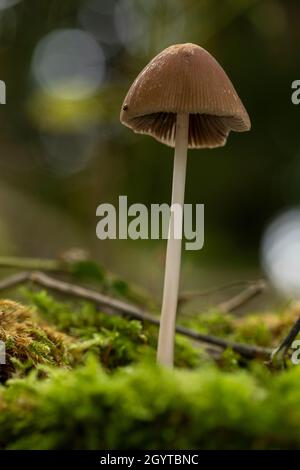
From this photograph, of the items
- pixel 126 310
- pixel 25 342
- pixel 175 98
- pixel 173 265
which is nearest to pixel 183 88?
pixel 175 98

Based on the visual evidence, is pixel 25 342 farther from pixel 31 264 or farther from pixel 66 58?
pixel 66 58

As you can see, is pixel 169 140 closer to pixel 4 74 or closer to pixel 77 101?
pixel 77 101

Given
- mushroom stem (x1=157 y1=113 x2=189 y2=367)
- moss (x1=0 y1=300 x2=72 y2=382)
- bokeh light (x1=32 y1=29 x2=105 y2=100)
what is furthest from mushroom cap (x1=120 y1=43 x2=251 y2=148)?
bokeh light (x1=32 y1=29 x2=105 y2=100)

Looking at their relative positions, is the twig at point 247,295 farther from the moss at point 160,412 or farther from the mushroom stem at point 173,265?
the moss at point 160,412

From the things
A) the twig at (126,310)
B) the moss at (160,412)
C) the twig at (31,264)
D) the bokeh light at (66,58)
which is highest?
the bokeh light at (66,58)

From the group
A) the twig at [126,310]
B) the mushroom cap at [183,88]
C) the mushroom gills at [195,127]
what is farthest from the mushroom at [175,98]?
the twig at [126,310]

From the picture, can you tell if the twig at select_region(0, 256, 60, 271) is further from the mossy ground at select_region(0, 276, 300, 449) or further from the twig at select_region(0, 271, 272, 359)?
the mossy ground at select_region(0, 276, 300, 449)
